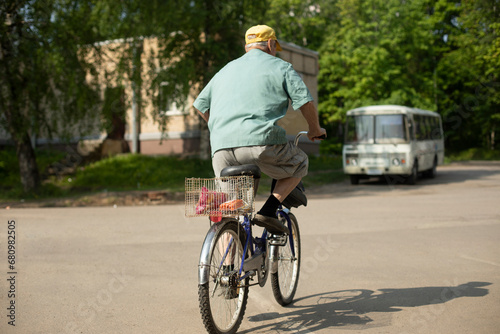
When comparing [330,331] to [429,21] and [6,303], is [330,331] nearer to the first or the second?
[6,303]

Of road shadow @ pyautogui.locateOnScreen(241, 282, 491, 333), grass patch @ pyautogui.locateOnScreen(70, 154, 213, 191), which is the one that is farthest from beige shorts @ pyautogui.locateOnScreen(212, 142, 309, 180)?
grass patch @ pyautogui.locateOnScreen(70, 154, 213, 191)

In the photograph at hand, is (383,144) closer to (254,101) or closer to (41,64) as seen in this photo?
(41,64)


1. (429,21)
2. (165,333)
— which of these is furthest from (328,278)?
(429,21)

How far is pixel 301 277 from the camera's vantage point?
628 centimetres

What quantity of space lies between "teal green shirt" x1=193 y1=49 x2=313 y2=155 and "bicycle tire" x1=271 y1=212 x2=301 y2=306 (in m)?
1.04

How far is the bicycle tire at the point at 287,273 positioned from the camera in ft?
16.3

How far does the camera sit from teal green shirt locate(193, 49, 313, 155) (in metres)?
4.17

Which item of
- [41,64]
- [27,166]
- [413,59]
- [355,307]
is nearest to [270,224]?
[355,307]

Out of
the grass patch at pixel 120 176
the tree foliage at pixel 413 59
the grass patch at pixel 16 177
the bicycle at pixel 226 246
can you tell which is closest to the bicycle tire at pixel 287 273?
the bicycle at pixel 226 246

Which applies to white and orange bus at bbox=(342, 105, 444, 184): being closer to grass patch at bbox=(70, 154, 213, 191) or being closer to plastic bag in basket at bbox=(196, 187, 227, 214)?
grass patch at bbox=(70, 154, 213, 191)

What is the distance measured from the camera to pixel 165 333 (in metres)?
4.28

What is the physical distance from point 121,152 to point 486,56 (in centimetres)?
2031

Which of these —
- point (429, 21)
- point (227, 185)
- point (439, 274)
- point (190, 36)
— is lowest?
point (439, 274)

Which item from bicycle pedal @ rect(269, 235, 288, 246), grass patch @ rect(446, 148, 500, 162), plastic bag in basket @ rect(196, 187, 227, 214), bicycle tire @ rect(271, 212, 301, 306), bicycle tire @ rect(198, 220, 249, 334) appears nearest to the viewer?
bicycle tire @ rect(198, 220, 249, 334)
